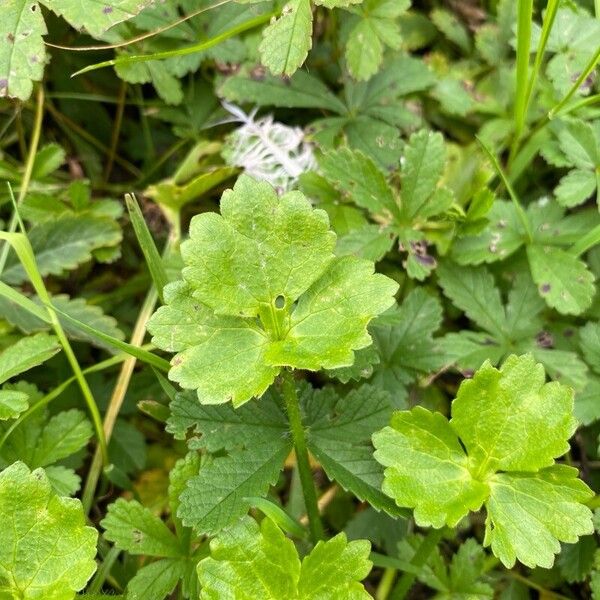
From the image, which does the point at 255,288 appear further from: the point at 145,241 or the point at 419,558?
the point at 419,558

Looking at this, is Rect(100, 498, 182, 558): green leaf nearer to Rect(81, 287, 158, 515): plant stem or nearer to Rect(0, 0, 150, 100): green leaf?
Rect(81, 287, 158, 515): plant stem

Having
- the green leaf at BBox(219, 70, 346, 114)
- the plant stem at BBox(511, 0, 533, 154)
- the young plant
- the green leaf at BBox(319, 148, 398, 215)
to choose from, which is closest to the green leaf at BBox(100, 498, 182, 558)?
the young plant

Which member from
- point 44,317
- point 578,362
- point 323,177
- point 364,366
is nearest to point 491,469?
point 364,366

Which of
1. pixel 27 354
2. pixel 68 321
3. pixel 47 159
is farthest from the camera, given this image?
pixel 47 159

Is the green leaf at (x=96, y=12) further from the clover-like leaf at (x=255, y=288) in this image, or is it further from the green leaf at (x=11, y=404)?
the green leaf at (x=11, y=404)

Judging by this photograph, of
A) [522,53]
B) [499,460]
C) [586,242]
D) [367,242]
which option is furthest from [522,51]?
[499,460]

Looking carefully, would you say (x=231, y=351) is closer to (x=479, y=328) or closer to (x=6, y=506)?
(x=6, y=506)
